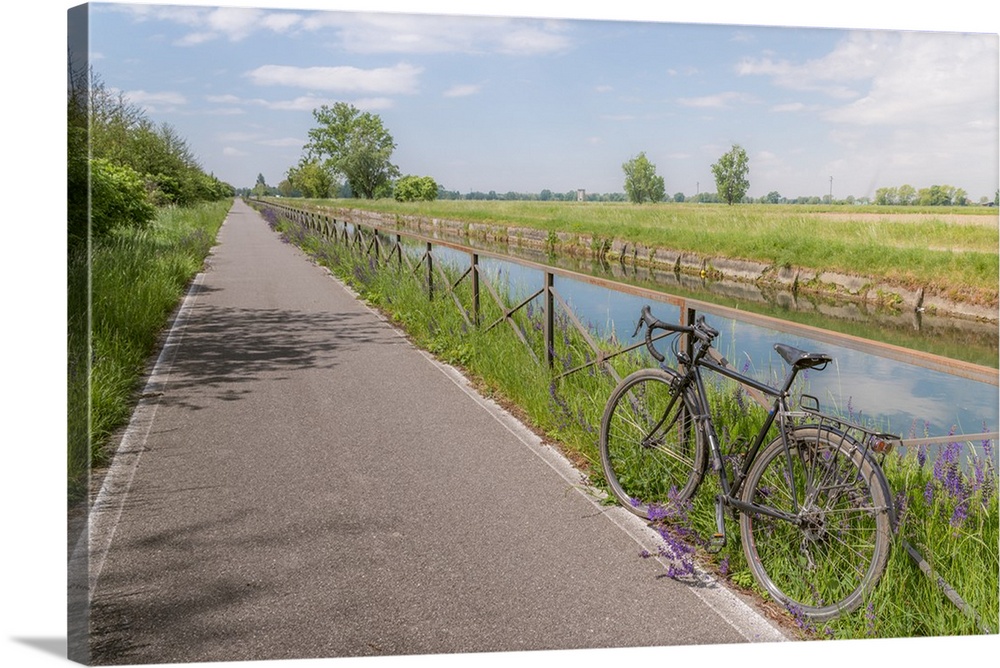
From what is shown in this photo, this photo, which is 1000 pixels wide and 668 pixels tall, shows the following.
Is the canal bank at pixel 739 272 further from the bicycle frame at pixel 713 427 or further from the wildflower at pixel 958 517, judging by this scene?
the wildflower at pixel 958 517

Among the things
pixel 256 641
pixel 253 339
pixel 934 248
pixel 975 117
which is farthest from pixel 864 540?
pixel 934 248

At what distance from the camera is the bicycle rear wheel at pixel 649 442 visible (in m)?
→ 4.37

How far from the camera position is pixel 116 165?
18203 millimetres

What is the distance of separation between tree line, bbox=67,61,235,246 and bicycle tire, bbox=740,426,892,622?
129 inches

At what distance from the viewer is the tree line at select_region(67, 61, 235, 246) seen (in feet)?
21.0

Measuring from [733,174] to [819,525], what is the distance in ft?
133

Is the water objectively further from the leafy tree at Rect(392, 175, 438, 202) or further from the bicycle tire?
the leafy tree at Rect(392, 175, 438, 202)

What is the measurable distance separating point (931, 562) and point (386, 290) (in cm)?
1028

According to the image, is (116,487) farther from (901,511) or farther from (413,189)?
(413,189)

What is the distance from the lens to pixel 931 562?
3.28 meters

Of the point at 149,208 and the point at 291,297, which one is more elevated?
the point at 149,208

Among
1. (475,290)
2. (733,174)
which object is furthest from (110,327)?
(733,174)

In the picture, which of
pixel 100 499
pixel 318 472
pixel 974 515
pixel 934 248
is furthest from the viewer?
Result: pixel 934 248

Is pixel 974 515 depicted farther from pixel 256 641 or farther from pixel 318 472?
pixel 318 472
